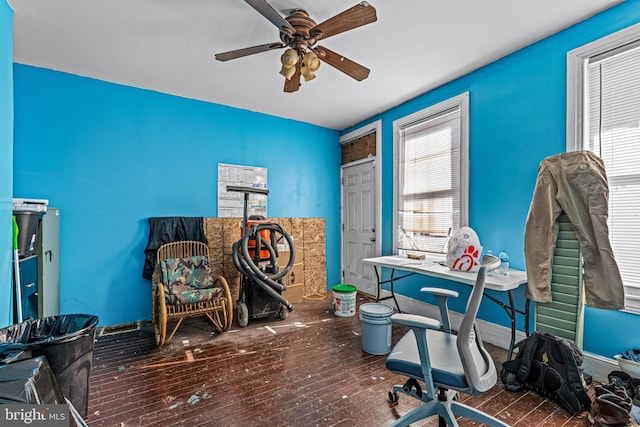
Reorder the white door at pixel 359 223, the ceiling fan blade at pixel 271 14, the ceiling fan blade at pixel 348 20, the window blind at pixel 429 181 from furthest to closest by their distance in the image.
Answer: the white door at pixel 359 223 → the window blind at pixel 429 181 → the ceiling fan blade at pixel 348 20 → the ceiling fan blade at pixel 271 14

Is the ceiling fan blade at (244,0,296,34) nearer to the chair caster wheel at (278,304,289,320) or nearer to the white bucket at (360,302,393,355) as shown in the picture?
the white bucket at (360,302,393,355)

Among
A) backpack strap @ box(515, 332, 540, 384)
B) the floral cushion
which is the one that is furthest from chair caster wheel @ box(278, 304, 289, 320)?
backpack strap @ box(515, 332, 540, 384)

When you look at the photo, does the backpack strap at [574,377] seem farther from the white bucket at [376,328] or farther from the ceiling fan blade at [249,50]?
the ceiling fan blade at [249,50]

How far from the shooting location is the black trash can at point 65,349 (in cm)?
135

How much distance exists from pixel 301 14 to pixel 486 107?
7.12 feet

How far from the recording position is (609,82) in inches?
89.7

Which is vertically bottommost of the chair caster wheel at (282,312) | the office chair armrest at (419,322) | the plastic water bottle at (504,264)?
the chair caster wheel at (282,312)

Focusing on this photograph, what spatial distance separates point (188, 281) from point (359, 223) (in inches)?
109

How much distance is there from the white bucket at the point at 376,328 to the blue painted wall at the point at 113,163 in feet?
8.54

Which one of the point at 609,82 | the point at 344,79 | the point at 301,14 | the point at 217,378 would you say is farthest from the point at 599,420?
the point at 344,79

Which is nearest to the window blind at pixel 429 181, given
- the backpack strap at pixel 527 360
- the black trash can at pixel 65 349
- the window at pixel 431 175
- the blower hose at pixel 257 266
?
the window at pixel 431 175

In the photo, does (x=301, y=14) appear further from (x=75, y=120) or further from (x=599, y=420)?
(x=599, y=420)

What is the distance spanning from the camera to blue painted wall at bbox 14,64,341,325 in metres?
3.08

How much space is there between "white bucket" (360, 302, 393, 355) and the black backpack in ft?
3.10
